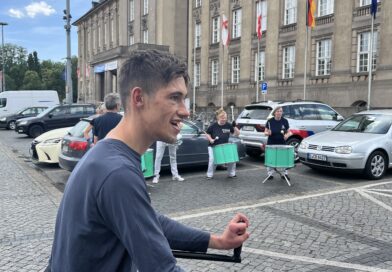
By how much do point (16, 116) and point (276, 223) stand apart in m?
24.7

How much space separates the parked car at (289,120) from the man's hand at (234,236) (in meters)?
10.6

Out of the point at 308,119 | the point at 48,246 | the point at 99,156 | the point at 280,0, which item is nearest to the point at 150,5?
the point at 280,0

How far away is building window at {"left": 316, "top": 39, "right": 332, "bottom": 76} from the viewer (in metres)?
27.3

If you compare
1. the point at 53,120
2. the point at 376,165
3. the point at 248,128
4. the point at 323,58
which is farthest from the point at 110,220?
the point at 323,58

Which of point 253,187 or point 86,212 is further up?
point 86,212

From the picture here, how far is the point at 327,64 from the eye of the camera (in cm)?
2742

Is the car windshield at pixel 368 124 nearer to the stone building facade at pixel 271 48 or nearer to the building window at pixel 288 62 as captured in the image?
the stone building facade at pixel 271 48

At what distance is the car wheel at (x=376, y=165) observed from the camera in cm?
970

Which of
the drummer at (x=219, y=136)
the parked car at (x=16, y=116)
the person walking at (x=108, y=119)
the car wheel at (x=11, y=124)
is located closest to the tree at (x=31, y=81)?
the parked car at (x=16, y=116)

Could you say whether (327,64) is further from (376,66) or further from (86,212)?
(86,212)

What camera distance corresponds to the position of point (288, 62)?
101 ft

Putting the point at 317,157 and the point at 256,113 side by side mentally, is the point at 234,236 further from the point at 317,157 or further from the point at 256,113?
the point at 256,113

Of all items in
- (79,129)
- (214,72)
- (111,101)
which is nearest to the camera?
(111,101)

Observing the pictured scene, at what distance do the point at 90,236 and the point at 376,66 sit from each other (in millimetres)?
25120
